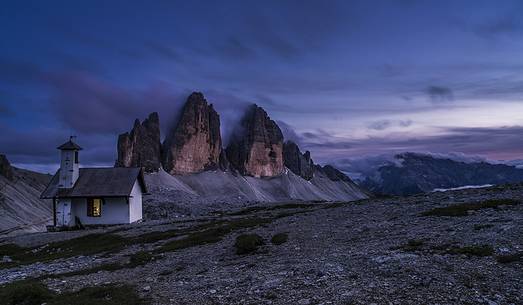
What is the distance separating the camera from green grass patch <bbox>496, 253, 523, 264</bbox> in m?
17.8

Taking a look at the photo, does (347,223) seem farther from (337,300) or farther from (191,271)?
(337,300)

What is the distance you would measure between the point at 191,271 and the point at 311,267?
7.50 m

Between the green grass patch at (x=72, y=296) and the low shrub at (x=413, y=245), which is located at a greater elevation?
the low shrub at (x=413, y=245)

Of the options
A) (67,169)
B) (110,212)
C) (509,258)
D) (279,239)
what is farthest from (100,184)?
(509,258)

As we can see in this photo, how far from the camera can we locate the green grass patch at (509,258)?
1781cm

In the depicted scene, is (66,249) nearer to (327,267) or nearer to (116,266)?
(116,266)

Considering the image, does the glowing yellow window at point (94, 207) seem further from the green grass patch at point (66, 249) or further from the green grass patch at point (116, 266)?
the green grass patch at point (116, 266)

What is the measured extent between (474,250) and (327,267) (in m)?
6.63

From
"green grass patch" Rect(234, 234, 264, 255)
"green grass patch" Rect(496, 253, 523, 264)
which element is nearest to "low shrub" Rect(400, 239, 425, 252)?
"green grass patch" Rect(496, 253, 523, 264)

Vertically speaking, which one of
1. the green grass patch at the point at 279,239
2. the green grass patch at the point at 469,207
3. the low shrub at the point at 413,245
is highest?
the green grass patch at the point at 469,207

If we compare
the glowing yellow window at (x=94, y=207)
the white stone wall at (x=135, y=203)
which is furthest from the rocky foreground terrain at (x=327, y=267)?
the white stone wall at (x=135, y=203)

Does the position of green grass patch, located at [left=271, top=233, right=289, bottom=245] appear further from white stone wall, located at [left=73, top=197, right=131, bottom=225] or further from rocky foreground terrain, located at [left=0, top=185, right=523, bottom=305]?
white stone wall, located at [left=73, top=197, right=131, bottom=225]

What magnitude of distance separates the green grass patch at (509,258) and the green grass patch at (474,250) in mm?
852

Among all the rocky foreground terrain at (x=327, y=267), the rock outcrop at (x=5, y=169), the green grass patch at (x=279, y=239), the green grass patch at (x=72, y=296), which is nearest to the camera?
the rocky foreground terrain at (x=327, y=267)
